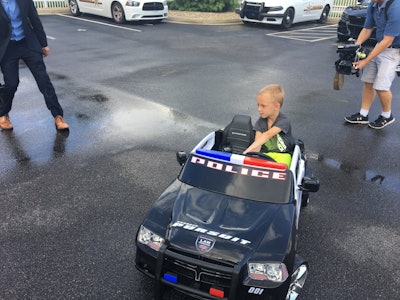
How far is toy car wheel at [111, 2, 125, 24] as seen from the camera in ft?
49.5

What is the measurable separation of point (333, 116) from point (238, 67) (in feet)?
11.9

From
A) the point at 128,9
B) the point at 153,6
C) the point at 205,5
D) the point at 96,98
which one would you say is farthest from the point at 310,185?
the point at 205,5

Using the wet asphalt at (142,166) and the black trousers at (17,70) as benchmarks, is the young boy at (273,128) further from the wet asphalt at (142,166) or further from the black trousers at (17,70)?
the black trousers at (17,70)

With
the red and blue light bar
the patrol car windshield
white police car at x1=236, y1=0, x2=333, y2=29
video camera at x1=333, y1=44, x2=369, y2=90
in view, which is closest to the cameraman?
video camera at x1=333, y1=44, x2=369, y2=90

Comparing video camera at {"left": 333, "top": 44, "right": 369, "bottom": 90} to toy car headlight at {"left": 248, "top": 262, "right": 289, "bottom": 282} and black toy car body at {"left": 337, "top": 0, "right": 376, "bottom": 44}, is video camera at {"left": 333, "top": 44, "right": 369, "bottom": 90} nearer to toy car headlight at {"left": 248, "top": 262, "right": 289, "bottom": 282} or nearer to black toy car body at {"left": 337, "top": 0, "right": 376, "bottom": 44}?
toy car headlight at {"left": 248, "top": 262, "right": 289, "bottom": 282}

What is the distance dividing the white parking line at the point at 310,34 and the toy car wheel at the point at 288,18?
16.8 inches

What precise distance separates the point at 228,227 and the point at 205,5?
1747 cm

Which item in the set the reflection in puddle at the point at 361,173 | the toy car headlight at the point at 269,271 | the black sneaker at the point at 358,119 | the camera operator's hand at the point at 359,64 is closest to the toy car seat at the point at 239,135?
the toy car headlight at the point at 269,271

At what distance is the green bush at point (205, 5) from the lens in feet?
60.1

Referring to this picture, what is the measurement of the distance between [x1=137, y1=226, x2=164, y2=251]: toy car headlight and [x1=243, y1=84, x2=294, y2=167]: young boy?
1273mm

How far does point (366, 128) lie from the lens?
6.36 meters

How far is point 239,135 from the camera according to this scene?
12.9 feet

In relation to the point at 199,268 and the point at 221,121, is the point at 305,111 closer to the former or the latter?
the point at 221,121

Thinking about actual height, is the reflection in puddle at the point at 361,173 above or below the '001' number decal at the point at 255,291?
below
